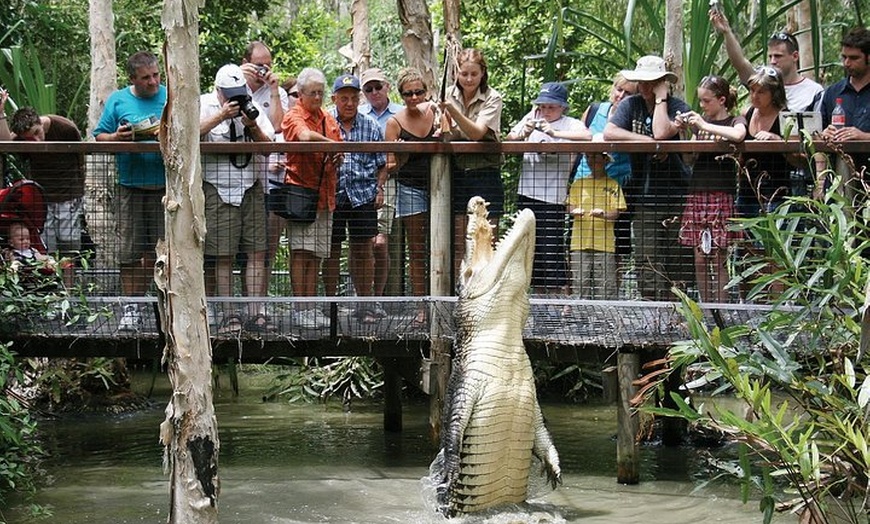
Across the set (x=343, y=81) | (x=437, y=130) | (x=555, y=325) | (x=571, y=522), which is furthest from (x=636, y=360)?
(x=343, y=81)

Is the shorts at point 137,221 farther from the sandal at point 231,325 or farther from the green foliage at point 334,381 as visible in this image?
the green foliage at point 334,381

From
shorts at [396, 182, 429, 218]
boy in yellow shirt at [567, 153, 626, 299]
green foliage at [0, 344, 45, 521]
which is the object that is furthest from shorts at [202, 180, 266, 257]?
boy in yellow shirt at [567, 153, 626, 299]

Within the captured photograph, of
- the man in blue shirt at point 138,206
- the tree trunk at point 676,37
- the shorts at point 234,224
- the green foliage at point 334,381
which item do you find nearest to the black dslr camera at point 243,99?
the shorts at point 234,224

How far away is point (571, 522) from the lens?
733cm

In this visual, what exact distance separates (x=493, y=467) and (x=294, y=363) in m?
5.91

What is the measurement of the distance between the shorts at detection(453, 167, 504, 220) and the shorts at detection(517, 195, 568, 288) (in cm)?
23

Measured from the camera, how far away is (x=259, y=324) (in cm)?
835

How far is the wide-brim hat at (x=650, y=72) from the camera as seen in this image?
840 cm

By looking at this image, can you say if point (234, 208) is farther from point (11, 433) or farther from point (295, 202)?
point (11, 433)

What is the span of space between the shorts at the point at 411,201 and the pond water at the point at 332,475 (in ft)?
5.71

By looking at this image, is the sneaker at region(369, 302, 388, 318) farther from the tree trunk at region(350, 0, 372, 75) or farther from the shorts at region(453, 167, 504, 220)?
the tree trunk at region(350, 0, 372, 75)

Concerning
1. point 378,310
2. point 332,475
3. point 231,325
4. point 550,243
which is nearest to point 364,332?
point 378,310

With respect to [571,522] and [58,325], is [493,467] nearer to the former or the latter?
[571,522]

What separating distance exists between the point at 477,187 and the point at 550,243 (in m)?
0.62
